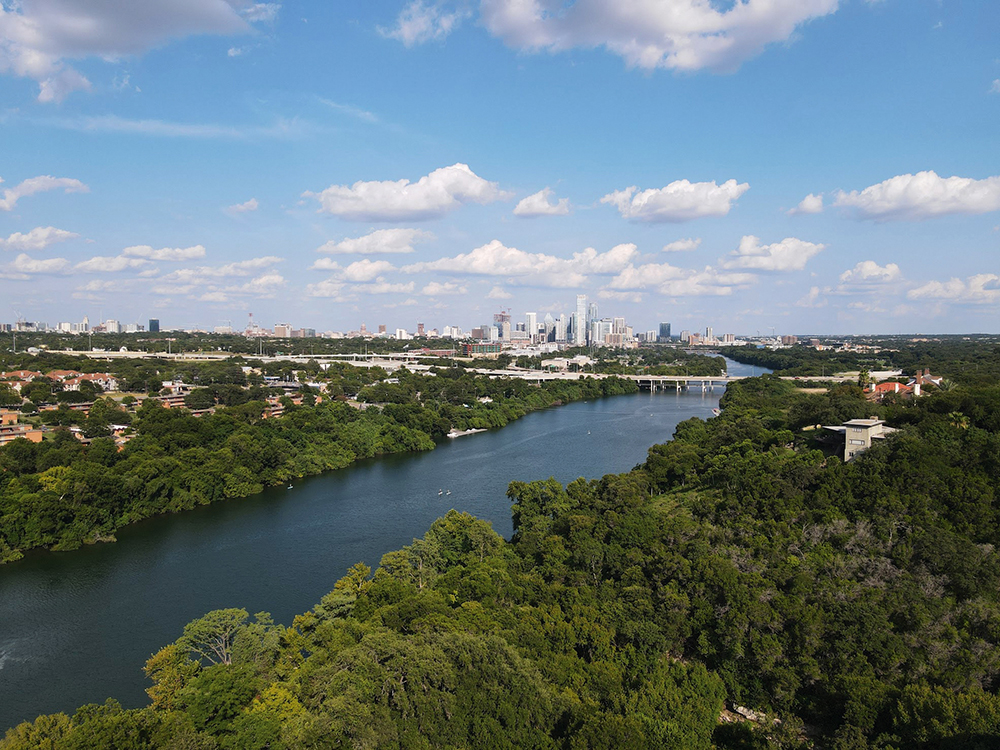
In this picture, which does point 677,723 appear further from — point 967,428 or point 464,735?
point 967,428

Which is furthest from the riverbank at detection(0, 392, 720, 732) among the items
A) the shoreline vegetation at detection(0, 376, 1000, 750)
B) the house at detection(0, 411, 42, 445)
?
the house at detection(0, 411, 42, 445)

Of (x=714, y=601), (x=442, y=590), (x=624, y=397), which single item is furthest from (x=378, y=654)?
(x=624, y=397)

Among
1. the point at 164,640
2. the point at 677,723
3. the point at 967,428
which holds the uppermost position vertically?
the point at 967,428

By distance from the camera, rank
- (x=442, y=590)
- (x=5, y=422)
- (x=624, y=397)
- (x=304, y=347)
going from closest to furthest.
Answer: (x=442, y=590) < (x=5, y=422) < (x=624, y=397) < (x=304, y=347)

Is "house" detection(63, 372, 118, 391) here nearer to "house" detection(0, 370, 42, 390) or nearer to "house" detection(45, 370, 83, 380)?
"house" detection(45, 370, 83, 380)

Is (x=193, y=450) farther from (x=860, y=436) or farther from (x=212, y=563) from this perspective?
(x=860, y=436)

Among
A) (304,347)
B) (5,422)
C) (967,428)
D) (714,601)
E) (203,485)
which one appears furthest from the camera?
(304,347)

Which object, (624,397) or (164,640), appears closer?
(164,640)
